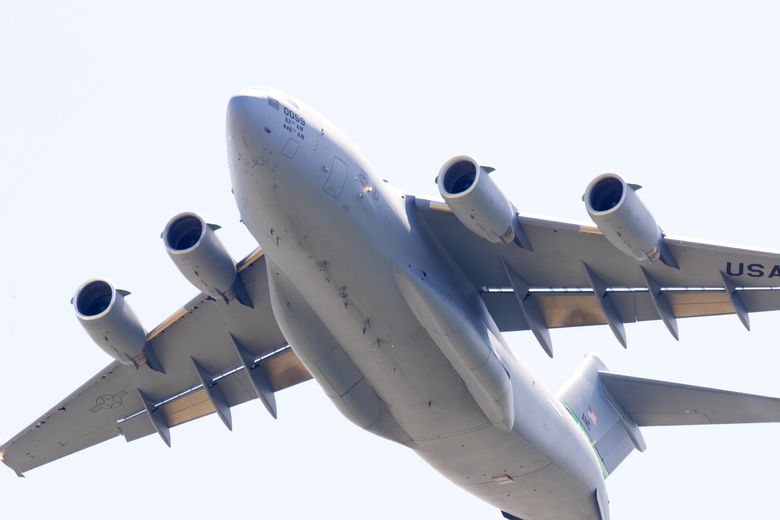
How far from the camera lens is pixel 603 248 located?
12.9 metres

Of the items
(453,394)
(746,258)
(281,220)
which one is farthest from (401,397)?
(746,258)

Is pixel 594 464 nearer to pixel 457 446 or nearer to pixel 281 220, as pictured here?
pixel 457 446

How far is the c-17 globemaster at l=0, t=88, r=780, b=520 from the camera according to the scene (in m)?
11.6

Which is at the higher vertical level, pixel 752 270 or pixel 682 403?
pixel 752 270

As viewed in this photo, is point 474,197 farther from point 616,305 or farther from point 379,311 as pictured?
point 616,305

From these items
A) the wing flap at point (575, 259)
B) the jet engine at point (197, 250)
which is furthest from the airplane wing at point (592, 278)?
the jet engine at point (197, 250)

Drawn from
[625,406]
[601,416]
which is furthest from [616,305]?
[625,406]

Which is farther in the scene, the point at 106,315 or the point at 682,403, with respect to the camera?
the point at 682,403

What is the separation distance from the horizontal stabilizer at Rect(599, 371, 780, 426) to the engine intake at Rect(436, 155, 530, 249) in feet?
15.6

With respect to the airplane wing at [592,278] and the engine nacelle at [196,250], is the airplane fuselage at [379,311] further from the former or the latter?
the engine nacelle at [196,250]

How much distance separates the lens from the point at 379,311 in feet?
39.7

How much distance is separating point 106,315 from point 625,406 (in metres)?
7.26

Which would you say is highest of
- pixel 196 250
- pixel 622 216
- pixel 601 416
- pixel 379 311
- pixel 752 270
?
pixel 196 250

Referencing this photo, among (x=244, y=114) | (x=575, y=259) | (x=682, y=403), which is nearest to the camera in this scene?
(x=244, y=114)
